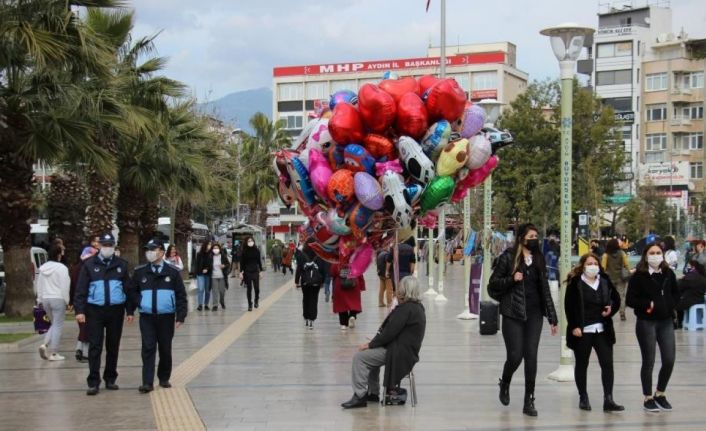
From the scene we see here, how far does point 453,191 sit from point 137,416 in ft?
12.7

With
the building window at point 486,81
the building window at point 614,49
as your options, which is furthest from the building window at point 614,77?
the building window at point 486,81

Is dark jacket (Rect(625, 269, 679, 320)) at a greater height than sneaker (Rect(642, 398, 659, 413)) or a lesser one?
greater

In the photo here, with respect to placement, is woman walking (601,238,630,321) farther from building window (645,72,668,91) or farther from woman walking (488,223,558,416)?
building window (645,72,668,91)

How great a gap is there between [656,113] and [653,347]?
69.9 metres

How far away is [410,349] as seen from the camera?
9617 mm

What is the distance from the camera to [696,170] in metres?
75.0

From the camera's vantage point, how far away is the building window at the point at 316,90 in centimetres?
9881

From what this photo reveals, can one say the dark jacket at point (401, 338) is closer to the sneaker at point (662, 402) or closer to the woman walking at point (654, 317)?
the woman walking at point (654, 317)

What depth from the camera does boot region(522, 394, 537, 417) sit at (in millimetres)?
9383

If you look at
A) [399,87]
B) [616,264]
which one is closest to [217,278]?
[616,264]

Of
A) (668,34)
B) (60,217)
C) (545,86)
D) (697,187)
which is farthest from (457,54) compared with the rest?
(60,217)

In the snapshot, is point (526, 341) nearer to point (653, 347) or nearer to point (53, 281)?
point (653, 347)

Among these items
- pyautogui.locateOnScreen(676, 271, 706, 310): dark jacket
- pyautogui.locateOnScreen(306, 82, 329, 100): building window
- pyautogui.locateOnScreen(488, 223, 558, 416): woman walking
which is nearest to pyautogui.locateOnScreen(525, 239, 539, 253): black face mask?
pyautogui.locateOnScreen(488, 223, 558, 416): woman walking

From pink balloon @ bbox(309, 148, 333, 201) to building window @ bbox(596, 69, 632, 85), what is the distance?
7187 cm
